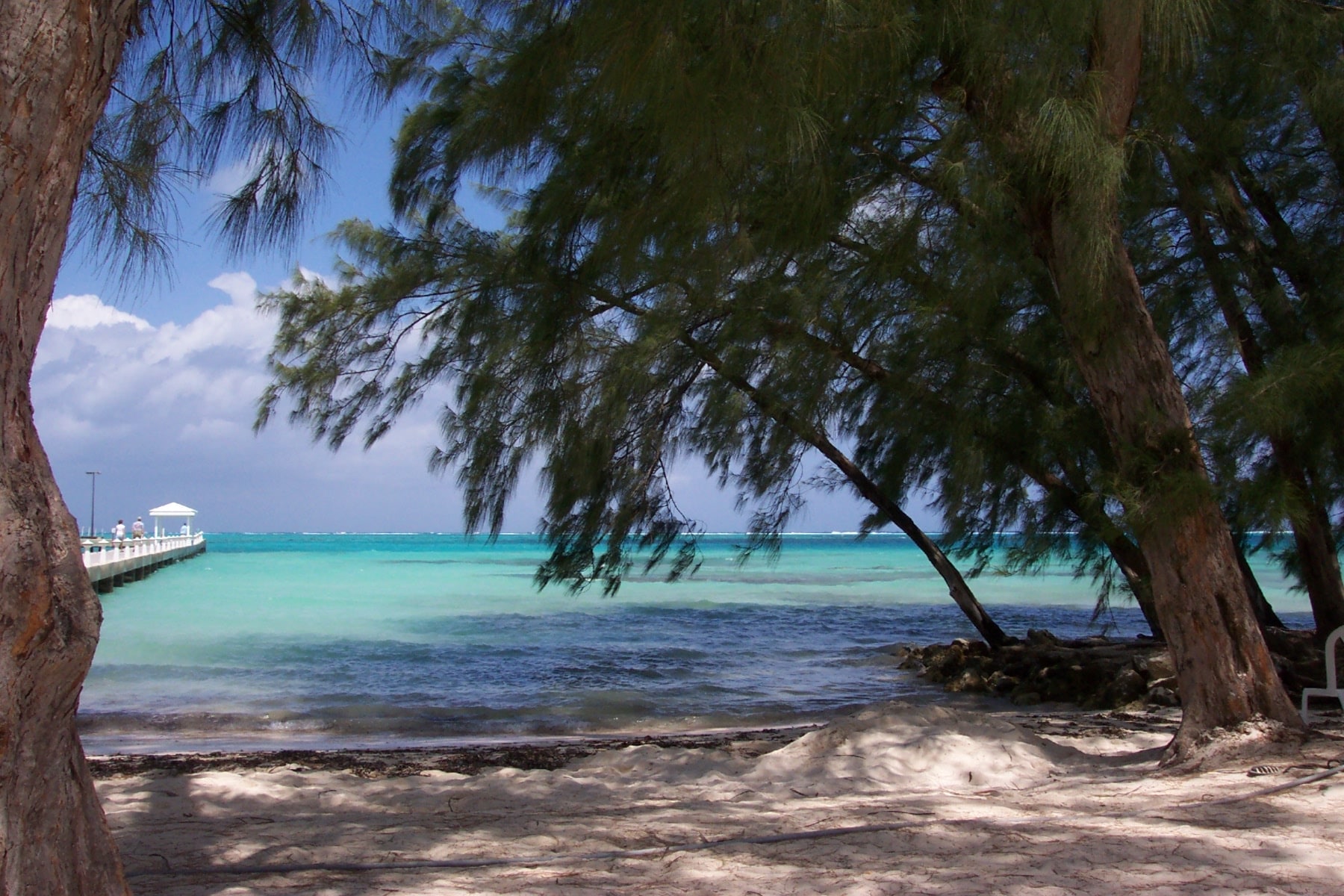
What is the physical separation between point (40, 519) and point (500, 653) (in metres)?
10.5

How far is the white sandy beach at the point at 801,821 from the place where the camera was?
236cm

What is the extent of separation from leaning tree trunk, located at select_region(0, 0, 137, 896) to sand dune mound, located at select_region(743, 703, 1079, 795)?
2511 millimetres

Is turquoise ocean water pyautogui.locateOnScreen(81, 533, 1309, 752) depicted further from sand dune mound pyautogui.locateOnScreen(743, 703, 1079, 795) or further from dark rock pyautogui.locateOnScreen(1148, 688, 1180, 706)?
sand dune mound pyautogui.locateOnScreen(743, 703, 1079, 795)

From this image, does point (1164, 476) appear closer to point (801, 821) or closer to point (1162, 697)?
point (801, 821)

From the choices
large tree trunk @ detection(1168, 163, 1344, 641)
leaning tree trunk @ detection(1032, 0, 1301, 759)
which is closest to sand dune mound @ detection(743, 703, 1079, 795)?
leaning tree trunk @ detection(1032, 0, 1301, 759)

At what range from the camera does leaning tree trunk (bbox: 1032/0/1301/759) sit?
3691 mm

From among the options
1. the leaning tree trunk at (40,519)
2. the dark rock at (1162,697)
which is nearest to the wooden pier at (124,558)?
the dark rock at (1162,697)

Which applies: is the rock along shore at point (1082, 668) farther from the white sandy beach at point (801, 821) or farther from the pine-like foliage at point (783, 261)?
the white sandy beach at point (801, 821)

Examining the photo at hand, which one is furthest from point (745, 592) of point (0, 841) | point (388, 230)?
point (0, 841)

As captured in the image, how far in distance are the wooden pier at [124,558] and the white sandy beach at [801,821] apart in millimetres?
13972

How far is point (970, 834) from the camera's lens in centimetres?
270

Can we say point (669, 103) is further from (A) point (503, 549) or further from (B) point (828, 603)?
(A) point (503, 549)

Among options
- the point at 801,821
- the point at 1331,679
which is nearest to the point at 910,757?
the point at 801,821

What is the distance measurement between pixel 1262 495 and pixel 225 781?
4.17m
